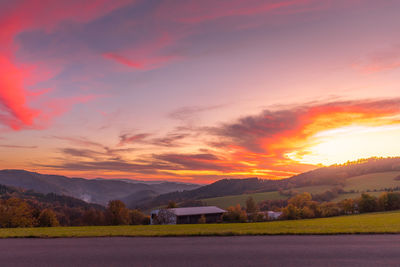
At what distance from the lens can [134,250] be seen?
48.4ft

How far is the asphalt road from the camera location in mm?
11781

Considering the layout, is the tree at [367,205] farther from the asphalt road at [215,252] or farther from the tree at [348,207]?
the asphalt road at [215,252]

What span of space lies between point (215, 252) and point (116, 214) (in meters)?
53.1

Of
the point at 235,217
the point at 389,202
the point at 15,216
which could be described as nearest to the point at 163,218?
the point at 235,217

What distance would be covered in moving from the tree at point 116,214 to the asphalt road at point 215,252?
44106 millimetres

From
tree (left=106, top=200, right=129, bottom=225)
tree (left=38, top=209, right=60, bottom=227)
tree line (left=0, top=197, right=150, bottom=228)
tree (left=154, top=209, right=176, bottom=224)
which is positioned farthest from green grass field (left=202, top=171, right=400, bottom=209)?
tree (left=38, top=209, right=60, bottom=227)

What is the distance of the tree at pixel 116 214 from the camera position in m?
60.6

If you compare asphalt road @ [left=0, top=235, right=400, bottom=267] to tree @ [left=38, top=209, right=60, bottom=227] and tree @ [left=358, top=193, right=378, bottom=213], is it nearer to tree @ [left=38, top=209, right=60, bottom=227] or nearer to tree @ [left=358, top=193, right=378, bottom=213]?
tree @ [left=38, top=209, right=60, bottom=227]

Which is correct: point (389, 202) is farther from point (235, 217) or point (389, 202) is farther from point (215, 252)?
point (215, 252)

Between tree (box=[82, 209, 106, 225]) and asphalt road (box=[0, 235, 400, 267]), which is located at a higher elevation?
asphalt road (box=[0, 235, 400, 267])

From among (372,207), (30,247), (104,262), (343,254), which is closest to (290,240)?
(343,254)

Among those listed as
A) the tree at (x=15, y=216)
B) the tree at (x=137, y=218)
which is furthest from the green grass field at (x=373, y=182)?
the tree at (x=15, y=216)

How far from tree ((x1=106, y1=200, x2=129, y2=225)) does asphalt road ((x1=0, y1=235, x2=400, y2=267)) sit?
4411 cm

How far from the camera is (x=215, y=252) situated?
13.8m
